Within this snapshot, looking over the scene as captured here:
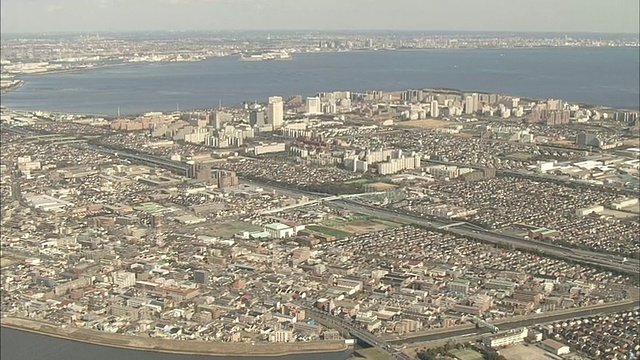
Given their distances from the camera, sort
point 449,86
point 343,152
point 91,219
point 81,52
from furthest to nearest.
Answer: point 81,52 → point 449,86 → point 343,152 → point 91,219

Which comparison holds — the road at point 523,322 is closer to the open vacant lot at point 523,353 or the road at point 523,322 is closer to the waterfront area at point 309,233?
the waterfront area at point 309,233

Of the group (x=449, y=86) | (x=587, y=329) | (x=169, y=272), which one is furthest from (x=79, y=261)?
(x=449, y=86)

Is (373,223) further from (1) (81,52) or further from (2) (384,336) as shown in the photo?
(1) (81,52)

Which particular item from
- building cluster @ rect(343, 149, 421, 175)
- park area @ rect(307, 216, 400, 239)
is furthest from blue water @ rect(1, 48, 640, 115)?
park area @ rect(307, 216, 400, 239)

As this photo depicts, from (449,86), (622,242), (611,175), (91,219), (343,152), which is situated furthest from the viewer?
(449,86)

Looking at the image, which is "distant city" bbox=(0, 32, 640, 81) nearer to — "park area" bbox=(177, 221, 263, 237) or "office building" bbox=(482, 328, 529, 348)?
"park area" bbox=(177, 221, 263, 237)

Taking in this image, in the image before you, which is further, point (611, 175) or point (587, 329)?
point (611, 175)

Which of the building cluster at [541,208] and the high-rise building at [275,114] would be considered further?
the high-rise building at [275,114]


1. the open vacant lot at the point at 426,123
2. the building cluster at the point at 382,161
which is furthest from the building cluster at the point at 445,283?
the open vacant lot at the point at 426,123
